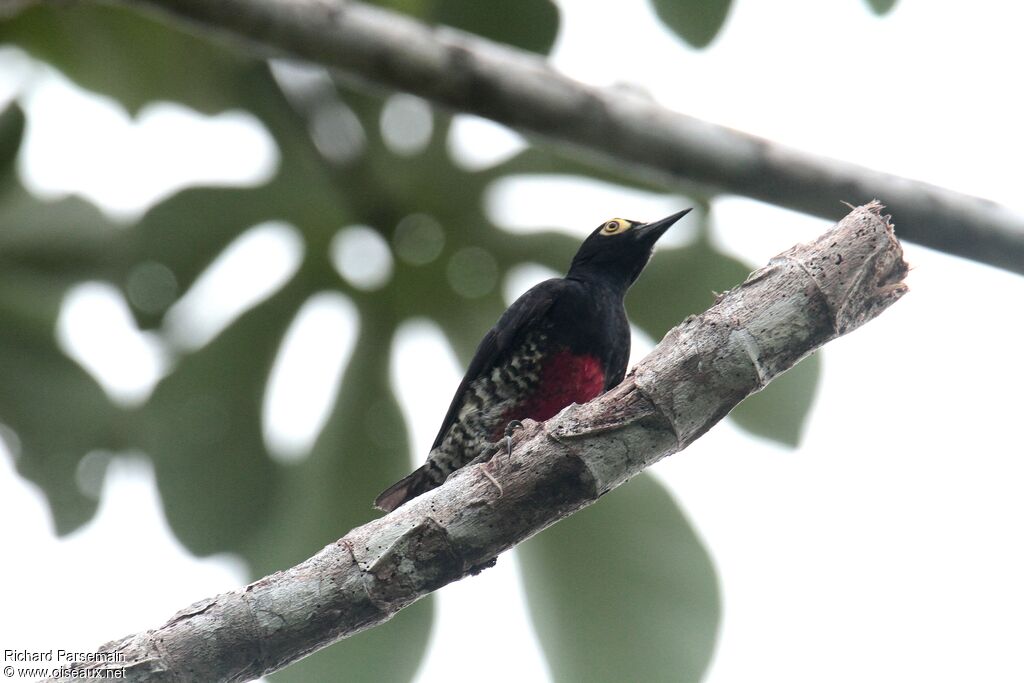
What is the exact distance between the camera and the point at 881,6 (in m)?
3.72

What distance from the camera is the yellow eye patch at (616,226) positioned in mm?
4977

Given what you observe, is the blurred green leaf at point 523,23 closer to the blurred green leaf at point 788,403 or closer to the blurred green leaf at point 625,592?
the blurred green leaf at point 788,403

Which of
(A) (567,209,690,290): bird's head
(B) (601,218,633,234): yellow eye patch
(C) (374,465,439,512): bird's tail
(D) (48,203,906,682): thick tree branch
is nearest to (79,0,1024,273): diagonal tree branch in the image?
(D) (48,203,906,682): thick tree branch

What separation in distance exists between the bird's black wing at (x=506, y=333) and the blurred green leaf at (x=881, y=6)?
63.5 inches

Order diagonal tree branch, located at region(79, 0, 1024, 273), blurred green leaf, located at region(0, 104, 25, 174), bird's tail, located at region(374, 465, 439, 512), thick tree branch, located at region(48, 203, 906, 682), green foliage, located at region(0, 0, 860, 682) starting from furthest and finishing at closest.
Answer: green foliage, located at region(0, 0, 860, 682)
blurred green leaf, located at region(0, 104, 25, 174)
bird's tail, located at region(374, 465, 439, 512)
diagonal tree branch, located at region(79, 0, 1024, 273)
thick tree branch, located at region(48, 203, 906, 682)

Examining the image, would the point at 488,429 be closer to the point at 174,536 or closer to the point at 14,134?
the point at 174,536

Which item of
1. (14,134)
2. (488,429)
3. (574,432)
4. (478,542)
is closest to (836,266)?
(574,432)

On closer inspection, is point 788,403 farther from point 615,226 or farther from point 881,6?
point 881,6

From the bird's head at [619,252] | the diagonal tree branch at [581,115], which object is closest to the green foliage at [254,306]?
the bird's head at [619,252]

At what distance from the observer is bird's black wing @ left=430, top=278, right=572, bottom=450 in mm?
4371

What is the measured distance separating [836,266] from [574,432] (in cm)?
76

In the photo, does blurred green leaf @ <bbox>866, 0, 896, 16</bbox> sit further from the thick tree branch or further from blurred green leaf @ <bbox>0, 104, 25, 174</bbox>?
blurred green leaf @ <bbox>0, 104, 25, 174</bbox>

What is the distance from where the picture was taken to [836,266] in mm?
2547

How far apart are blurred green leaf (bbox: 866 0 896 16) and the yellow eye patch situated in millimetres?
1598
